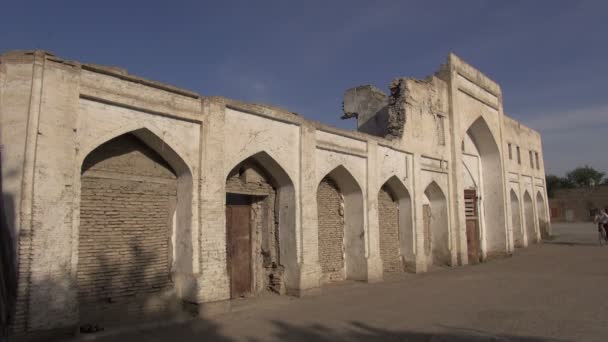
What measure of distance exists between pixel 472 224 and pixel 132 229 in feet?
44.7

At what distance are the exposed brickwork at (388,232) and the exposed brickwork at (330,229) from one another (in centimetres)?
167

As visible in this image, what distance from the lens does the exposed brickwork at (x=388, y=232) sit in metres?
Result: 12.8

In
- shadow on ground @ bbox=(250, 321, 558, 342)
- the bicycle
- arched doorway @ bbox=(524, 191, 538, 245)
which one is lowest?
shadow on ground @ bbox=(250, 321, 558, 342)

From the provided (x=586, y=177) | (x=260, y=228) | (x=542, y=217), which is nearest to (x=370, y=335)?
(x=260, y=228)

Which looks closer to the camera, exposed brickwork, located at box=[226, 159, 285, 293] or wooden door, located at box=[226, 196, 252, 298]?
wooden door, located at box=[226, 196, 252, 298]

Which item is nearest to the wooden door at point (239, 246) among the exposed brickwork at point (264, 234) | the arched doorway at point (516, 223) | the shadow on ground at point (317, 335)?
the exposed brickwork at point (264, 234)

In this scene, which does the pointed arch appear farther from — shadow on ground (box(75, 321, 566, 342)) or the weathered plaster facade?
shadow on ground (box(75, 321, 566, 342))

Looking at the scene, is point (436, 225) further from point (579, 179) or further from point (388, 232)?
point (579, 179)

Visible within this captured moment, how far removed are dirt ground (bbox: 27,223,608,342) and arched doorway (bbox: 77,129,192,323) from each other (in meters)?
0.65

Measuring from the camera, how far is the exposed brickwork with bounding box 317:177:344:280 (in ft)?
36.2

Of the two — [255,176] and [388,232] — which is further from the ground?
[255,176]

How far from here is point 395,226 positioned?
13.3 metres

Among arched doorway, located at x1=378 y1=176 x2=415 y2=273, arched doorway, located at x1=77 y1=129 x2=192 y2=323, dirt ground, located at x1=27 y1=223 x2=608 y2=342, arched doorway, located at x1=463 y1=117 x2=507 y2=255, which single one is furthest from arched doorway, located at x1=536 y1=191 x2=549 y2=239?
arched doorway, located at x1=77 y1=129 x2=192 y2=323

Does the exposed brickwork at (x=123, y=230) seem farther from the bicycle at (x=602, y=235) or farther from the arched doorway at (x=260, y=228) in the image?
the bicycle at (x=602, y=235)
